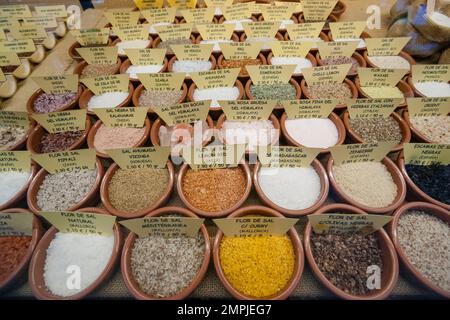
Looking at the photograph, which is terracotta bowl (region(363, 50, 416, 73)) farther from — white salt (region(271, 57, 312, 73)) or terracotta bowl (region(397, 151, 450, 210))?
terracotta bowl (region(397, 151, 450, 210))

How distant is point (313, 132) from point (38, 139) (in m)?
1.29

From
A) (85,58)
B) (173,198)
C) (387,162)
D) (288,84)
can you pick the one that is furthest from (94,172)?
(387,162)

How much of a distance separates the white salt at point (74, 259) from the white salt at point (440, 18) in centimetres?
189

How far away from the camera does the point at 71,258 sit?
3.54 ft

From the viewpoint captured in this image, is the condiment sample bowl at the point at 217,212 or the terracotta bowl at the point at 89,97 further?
the terracotta bowl at the point at 89,97

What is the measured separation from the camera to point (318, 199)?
1.14 meters

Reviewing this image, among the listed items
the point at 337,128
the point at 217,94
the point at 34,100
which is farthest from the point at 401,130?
the point at 34,100

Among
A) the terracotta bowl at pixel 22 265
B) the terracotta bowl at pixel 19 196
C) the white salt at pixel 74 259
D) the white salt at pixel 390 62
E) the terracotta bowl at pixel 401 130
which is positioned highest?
the white salt at pixel 390 62

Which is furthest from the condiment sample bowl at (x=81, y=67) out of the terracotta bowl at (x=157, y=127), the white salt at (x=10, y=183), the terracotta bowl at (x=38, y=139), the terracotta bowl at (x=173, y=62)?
the white salt at (x=10, y=183)

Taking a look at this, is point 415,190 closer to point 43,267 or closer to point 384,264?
point 384,264

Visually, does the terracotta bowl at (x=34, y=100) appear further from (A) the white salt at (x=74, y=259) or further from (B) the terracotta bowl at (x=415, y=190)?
(B) the terracotta bowl at (x=415, y=190)

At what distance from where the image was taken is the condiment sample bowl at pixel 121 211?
1.11 meters

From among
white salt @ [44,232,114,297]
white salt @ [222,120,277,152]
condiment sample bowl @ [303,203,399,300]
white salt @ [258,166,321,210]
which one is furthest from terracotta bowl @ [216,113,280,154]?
→ white salt @ [44,232,114,297]
